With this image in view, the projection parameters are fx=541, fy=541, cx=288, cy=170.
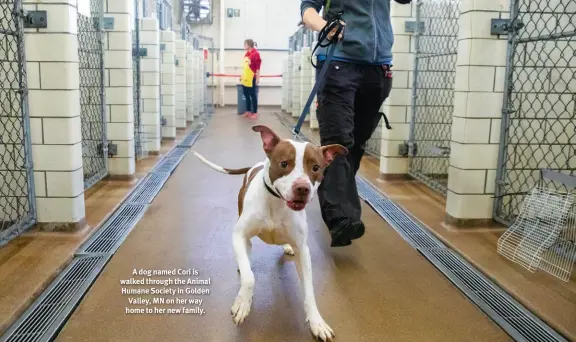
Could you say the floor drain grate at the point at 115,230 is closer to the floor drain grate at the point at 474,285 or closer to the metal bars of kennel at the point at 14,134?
the metal bars of kennel at the point at 14,134

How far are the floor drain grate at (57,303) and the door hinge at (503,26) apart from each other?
7.93 feet

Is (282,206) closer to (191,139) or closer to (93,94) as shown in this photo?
(93,94)

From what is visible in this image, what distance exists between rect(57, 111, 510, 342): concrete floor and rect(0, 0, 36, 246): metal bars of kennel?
625 millimetres

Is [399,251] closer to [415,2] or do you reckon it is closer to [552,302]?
[552,302]

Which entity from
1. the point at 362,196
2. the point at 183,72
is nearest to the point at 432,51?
the point at 362,196

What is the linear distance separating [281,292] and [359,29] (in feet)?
4.32

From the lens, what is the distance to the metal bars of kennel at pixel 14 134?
2.78m

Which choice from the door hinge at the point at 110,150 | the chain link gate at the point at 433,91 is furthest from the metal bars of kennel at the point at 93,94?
the chain link gate at the point at 433,91

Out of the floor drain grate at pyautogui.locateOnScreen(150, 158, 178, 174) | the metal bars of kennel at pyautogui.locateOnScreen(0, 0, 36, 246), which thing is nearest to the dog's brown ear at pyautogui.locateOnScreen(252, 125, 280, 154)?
the metal bars of kennel at pyautogui.locateOnScreen(0, 0, 36, 246)

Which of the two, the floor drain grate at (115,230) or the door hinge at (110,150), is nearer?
the floor drain grate at (115,230)

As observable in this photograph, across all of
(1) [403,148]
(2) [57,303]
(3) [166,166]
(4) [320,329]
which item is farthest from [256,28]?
(4) [320,329]

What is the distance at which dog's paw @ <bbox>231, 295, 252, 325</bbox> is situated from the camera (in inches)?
76.0

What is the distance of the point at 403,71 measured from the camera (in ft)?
15.2

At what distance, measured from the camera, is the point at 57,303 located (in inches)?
82.3
